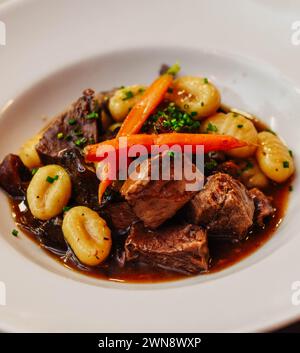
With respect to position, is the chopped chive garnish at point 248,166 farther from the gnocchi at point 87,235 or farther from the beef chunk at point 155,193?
the gnocchi at point 87,235

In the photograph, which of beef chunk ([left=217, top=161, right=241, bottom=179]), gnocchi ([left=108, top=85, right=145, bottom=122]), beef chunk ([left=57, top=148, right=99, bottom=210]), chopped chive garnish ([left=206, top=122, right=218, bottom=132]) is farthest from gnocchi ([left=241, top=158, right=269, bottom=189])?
beef chunk ([left=57, top=148, right=99, bottom=210])

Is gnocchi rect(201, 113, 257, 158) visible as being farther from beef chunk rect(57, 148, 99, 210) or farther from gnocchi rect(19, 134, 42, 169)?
gnocchi rect(19, 134, 42, 169)

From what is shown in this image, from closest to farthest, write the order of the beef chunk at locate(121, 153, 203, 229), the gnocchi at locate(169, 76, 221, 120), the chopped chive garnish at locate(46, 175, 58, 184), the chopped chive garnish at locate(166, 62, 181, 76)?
1. the beef chunk at locate(121, 153, 203, 229)
2. the chopped chive garnish at locate(46, 175, 58, 184)
3. the gnocchi at locate(169, 76, 221, 120)
4. the chopped chive garnish at locate(166, 62, 181, 76)

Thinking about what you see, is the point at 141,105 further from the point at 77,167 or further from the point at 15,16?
the point at 15,16

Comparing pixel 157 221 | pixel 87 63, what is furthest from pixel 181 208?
pixel 87 63

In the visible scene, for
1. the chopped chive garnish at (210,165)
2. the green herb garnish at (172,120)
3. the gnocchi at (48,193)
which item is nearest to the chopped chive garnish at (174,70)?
the green herb garnish at (172,120)

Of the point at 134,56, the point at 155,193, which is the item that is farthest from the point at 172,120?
the point at 134,56

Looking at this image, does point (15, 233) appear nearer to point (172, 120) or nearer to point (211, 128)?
point (172, 120)
